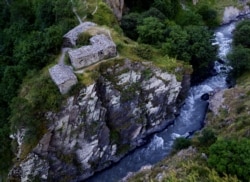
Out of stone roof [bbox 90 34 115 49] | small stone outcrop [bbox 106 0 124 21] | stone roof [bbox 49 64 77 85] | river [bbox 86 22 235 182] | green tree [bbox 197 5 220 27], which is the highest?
stone roof [bbox 90 34 115 49]

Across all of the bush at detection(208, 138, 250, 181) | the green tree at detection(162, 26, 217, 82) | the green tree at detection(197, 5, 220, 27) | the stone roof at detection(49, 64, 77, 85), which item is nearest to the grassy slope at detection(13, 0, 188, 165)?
the stone roof at detection(49, 64, 77, 85)

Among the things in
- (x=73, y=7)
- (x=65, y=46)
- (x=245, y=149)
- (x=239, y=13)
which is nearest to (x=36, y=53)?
(x=65, y=46)

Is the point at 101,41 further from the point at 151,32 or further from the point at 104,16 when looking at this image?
the point at 104,16

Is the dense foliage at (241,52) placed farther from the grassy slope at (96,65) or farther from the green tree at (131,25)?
the green tree at (131,25)

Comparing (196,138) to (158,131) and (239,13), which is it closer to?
(158,131)

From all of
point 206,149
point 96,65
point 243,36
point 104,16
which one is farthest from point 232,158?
point 104,16

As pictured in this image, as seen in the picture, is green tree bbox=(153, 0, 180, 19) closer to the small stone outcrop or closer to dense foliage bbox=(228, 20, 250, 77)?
the small stone outcrop

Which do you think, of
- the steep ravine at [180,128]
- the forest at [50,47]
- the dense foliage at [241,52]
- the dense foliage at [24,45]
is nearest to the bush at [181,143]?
the forest at [50,47]
